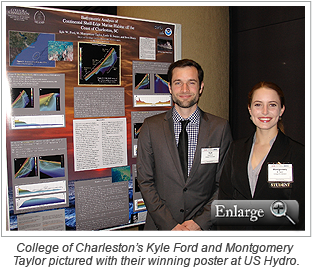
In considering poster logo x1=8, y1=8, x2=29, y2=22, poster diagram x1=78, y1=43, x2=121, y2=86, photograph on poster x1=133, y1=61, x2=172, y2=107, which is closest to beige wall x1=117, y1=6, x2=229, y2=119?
photograph on poster x1=133, y1=61, x2=172, y2=107

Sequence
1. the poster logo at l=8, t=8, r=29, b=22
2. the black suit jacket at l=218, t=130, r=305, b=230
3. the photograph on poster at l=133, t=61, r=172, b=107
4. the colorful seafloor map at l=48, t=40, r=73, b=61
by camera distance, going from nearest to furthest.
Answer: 1. the black suit jacket at l=218, t=130, r=305, b=230
2. the poster logo at l=8, t=8, r=29, b=22
3. the colorful seafloor map at l=48, t=40, r=73, b=61
4. the photograph on poster at l=133, t=61, r=172, b=107

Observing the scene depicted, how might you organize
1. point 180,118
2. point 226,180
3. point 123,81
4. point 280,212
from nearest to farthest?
point 280,212, point 226,180, point 180,118, point 123,81

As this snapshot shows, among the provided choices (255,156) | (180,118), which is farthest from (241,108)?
(255,156)

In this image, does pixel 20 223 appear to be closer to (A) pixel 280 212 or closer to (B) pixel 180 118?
(B) pixel 180 118

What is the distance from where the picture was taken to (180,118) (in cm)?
202

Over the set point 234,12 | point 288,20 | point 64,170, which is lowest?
point 64,170

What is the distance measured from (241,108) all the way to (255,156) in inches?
59.5

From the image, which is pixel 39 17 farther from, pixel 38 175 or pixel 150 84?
pixel 38 175

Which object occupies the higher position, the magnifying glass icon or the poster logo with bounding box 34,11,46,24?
the poster logo with bounding box 34,11,46,24

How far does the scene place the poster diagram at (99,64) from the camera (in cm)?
222

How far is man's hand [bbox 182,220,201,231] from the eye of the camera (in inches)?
73.9

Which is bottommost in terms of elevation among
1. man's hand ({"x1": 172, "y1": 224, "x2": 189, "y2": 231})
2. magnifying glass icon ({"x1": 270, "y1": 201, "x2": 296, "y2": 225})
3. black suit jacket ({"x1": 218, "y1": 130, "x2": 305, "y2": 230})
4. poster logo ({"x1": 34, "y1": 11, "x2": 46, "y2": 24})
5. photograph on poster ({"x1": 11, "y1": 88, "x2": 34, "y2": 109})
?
man's hand ({"x1": 172, "y1": 224, "x2": 189, "y2": 231})

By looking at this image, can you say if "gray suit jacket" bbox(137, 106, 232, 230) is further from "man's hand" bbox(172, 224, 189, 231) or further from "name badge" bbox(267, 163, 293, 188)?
"name badge" bbox(267, 163, 293, 188)

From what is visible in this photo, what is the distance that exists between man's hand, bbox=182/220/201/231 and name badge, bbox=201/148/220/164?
1.36 ft
